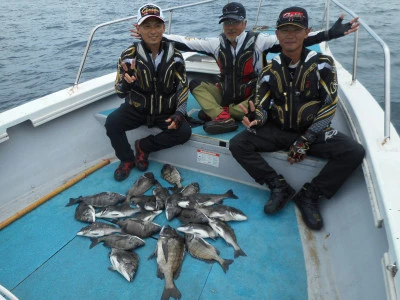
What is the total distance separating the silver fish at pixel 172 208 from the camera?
3539 mm

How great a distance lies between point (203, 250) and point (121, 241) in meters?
0.83

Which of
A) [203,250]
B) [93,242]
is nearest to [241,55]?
[203,250]

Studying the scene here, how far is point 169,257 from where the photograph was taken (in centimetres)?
299

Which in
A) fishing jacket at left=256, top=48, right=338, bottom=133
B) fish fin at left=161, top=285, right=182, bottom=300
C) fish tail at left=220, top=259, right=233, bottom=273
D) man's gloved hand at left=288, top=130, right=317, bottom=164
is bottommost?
fish fin at left=161, top=285, right=182, bottom=300

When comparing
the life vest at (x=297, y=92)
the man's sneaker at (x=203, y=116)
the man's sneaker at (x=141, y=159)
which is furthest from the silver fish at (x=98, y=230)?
the life vest at (x=297, y=92)

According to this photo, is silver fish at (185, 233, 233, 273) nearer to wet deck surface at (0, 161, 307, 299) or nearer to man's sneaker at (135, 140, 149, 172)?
wet deck surface at (0, 161, 307, 299)

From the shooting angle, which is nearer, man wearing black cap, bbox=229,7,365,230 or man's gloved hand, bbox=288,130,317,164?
man wearing black cap, bbox=229,7,365,230

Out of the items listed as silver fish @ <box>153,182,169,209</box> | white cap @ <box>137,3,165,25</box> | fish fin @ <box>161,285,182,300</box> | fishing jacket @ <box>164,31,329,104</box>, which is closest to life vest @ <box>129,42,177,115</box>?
white cap @ <box>137,3,165,25</box>

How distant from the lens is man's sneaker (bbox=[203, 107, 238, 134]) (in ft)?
13.2

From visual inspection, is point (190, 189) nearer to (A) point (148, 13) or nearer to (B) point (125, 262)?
(B) point (125, 262)

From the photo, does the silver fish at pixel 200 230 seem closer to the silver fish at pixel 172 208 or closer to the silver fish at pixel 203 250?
the silver fish at pixel 203 250

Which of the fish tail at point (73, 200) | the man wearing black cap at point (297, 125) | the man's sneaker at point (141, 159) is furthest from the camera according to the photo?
the man's sneaker at point (141, 159)

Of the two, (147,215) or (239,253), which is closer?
(239,253)

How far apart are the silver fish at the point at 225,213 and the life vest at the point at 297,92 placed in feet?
3.60
